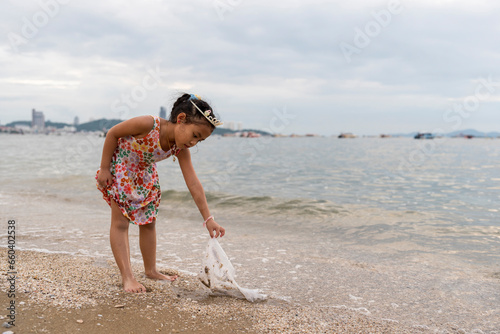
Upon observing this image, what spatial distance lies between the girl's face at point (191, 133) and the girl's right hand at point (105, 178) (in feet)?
2.07

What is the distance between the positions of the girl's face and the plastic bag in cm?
85

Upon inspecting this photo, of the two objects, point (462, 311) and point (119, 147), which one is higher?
point (119, 147)

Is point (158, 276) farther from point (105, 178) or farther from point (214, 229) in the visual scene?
point (105, 178)

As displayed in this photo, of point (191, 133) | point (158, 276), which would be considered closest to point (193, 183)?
point (191, 133)

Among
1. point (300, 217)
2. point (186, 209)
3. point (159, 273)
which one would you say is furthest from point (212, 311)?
point (186, 209)

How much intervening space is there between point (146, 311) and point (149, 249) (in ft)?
2.81

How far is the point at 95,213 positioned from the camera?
755cm

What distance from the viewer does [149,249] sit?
348 centimetres

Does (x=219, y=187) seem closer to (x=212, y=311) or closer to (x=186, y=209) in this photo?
(x=186, y=209)

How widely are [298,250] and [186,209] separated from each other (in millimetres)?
4264

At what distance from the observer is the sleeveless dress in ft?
10.2

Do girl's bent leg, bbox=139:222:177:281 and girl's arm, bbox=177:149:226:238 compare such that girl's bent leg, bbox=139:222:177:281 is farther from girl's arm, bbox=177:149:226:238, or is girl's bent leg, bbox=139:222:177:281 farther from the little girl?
girl's arm, bbox=177:149:226:238

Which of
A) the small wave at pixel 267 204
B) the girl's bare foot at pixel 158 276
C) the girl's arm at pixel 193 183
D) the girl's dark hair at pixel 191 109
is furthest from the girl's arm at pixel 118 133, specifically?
the small wave at pixel 267 204

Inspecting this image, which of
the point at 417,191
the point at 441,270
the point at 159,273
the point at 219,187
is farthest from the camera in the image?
the point at 219,187
